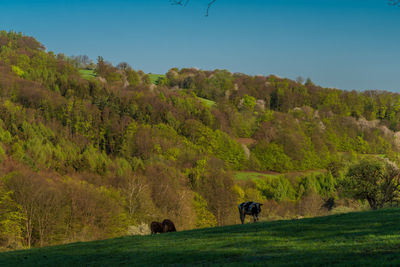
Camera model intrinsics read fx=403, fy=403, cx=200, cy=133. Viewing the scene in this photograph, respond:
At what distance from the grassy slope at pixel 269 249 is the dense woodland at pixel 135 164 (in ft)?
78.3

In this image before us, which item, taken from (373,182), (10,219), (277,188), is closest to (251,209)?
(373,182)

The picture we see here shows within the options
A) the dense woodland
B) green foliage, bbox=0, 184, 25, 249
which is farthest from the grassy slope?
green foliage, bbox=0, 184, 25, 249

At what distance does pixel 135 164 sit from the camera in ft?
434

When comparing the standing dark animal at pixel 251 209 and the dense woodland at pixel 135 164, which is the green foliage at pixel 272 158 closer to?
the dense woodland at pixel 135 164

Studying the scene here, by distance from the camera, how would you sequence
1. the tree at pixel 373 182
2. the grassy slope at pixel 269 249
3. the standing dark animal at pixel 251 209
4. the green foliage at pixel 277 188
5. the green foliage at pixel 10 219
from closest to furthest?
the grassy slope at pixel 269 249, the standing dark animal at pixel 251 209, the tree at pixel 373 182, the green foliage at pixel 10 219, the green foliage at pixel 277 188

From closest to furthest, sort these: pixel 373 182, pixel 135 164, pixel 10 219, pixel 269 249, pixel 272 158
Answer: pixel 269 249 → pixel 373 182 → pixel 10 219 → pixel 135 164 → pixel 272 158

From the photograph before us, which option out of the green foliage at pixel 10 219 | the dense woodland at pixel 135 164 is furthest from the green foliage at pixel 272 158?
the green foliage at pixel 10 219

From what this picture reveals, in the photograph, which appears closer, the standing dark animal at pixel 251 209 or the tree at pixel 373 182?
the standing dark animal at pixel 251 209

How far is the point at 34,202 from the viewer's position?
225ft

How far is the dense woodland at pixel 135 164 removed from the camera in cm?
7088

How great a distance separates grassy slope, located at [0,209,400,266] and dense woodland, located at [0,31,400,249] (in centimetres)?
2385

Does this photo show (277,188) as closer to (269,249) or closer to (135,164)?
(135,164)

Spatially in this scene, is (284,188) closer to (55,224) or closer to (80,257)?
(55,224)

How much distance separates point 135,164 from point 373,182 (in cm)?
9247
